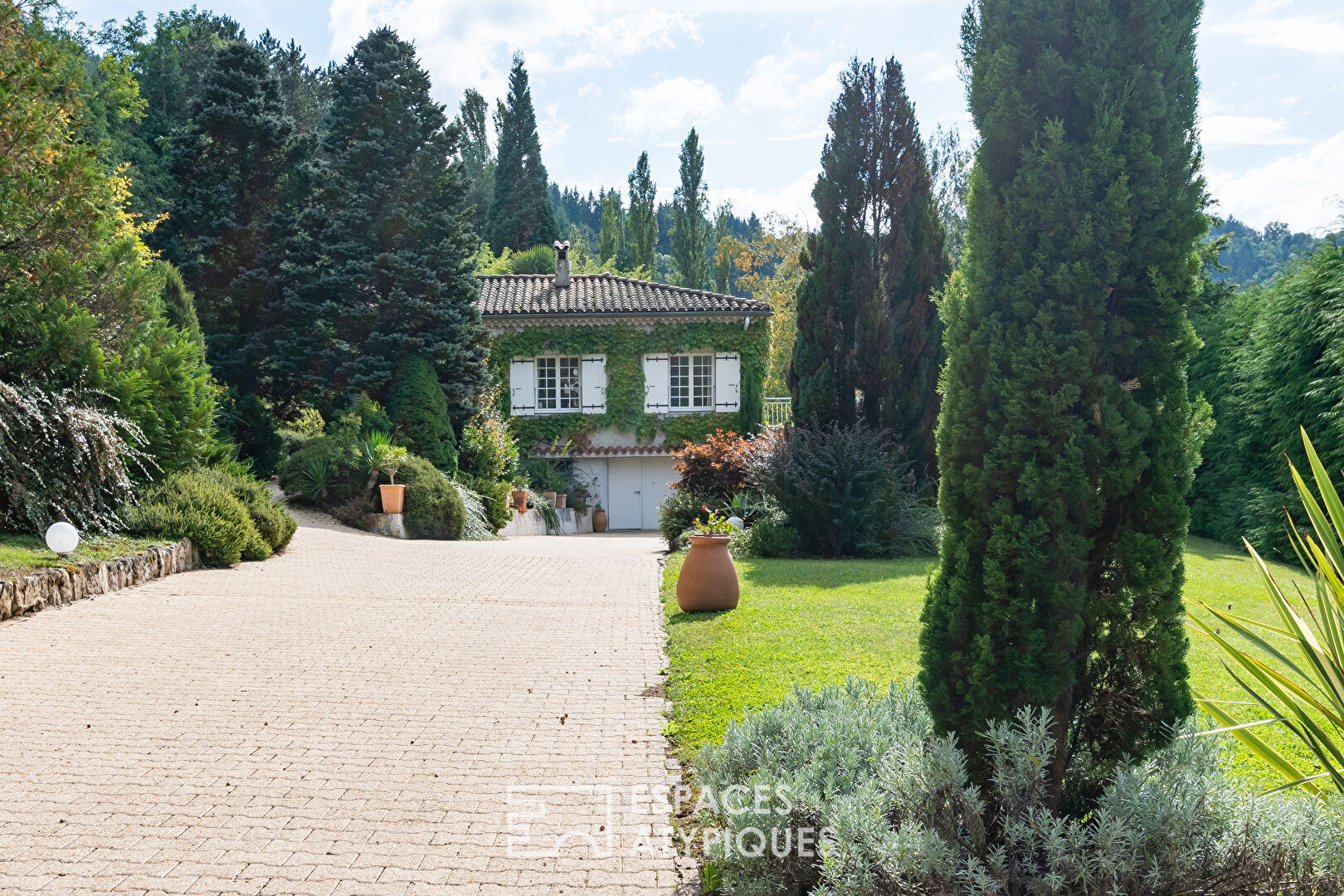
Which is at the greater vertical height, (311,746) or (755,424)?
(755,424)

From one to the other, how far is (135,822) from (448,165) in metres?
18.6

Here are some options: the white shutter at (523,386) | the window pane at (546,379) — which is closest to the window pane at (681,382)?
the window pane at (546,379)

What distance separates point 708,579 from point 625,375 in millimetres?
16037

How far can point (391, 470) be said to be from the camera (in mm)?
16078

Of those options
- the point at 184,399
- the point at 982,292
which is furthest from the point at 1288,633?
the point at 184,399

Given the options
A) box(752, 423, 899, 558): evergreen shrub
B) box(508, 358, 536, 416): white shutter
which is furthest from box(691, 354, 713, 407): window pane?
box(752, 423, 899, 558): evergreen shrub

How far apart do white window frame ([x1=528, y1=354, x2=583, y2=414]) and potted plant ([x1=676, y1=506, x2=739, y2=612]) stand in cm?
1586

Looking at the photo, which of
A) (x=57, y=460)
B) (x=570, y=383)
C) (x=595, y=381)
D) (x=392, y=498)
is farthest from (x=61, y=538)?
(x=570, y=383)

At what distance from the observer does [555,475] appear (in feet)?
75.6

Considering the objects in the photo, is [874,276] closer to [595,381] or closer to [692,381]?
[692,381]

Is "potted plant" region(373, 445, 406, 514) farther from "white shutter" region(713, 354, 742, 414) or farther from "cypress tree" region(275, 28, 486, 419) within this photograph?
"white shutter" region(713, 354, 742, 414)

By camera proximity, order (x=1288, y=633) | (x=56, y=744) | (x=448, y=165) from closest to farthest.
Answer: (x=1288, y=633), (x=56, y=744), (x=448, y=165)

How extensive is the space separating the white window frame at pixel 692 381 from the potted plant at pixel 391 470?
8.93 metres

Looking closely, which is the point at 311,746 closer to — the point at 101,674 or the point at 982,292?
the point at 101,674
